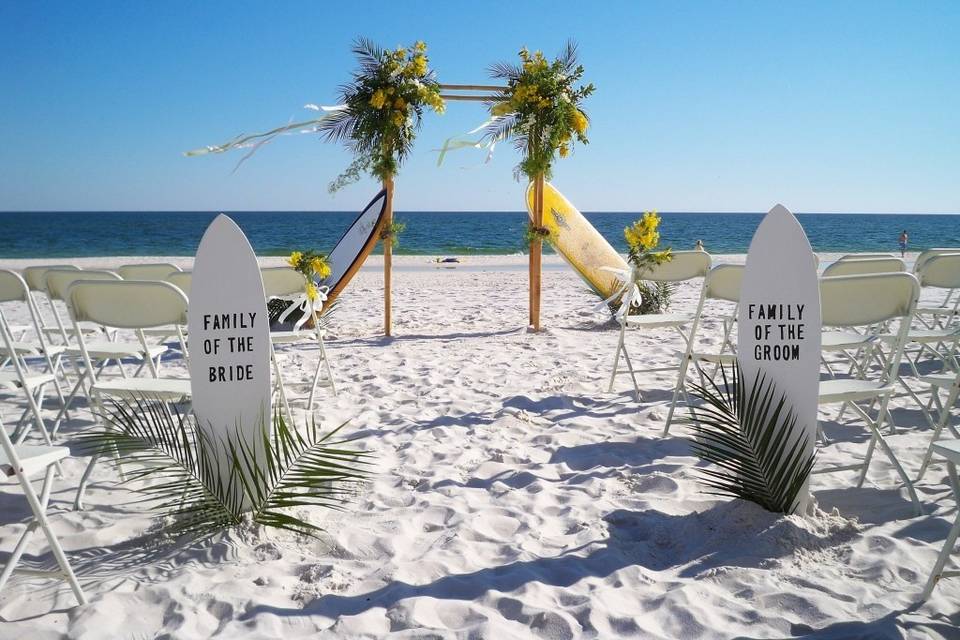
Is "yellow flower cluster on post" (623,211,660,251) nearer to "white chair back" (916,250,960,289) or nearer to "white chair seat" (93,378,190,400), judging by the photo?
"white chair back" (916,250,960,289)

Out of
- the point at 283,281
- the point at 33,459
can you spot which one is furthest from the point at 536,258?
the point at 33,459

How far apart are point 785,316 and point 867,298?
38 cm

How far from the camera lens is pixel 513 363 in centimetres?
569

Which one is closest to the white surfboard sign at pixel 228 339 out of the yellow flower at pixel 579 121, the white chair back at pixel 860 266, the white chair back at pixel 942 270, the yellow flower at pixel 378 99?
the white chair back at pixel 860 266

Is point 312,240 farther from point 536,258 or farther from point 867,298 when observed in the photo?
A: point 867,298

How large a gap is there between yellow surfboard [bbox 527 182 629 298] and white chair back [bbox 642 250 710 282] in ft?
10.1

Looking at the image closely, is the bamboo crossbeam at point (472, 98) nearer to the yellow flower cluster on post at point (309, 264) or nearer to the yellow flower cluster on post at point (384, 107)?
the yellow flower cluster on post at point (384, 107)

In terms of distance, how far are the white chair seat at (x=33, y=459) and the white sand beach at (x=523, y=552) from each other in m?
0.43

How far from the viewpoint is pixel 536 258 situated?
734cm

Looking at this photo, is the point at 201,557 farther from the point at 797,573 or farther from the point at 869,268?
the point at 869,268

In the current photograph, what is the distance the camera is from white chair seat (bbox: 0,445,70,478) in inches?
76.4

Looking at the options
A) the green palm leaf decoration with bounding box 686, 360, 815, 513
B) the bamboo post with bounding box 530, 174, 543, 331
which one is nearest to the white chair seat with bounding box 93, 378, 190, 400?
the green palm leaf decoration with bounding box 686, 360, 815, 513

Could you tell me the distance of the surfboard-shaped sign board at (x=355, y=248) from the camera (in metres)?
7.22

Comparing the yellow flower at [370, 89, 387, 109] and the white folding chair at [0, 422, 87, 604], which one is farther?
→ the yellow flower at [370, 89, 387, 109]
